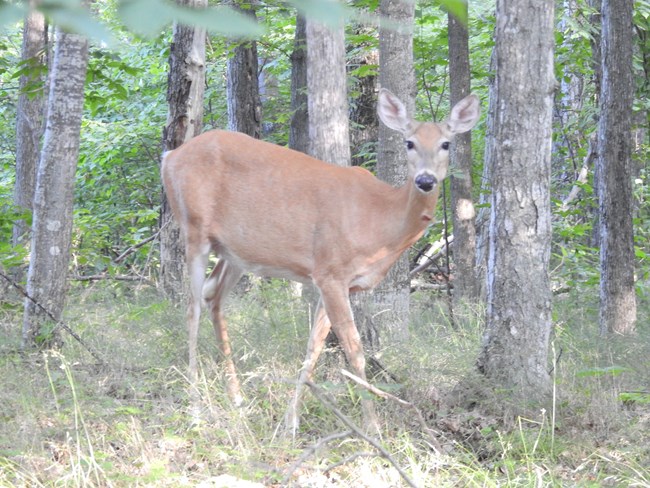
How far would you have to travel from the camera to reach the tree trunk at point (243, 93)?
1177cm

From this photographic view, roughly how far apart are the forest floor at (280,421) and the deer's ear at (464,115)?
62.1 inches

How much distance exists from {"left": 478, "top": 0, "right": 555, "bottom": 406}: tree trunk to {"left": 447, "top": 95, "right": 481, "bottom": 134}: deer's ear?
2.06 feet

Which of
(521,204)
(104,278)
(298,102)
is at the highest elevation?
(298,102)

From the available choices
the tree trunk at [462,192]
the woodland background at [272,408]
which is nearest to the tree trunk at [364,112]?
the tree trunk at [462,192]

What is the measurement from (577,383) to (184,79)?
397 centimetres

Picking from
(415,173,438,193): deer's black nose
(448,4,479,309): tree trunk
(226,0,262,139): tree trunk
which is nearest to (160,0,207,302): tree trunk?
(415,173,438,193): deer's black nose

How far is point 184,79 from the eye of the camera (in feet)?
25.0

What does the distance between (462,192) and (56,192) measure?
16.1ft

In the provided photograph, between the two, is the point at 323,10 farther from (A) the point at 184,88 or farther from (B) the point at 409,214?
(A) the point at 184,88

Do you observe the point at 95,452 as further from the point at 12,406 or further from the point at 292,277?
the point at 292,277

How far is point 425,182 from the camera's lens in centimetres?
565

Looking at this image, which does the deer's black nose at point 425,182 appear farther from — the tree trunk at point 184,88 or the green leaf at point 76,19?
the green leaf at point 76,19

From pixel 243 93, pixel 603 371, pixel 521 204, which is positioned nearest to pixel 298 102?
pixel 243 93

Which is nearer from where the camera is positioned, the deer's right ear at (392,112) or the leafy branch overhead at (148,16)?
the leafy branch overhead at (148,16)
